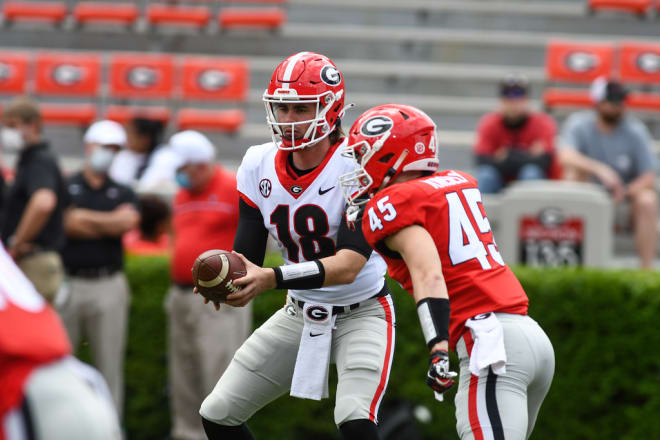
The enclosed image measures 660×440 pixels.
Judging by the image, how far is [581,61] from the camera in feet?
34.6

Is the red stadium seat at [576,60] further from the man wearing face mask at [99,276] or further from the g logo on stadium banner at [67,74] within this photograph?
the man wearing face mask at [99,276]

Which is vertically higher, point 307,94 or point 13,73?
point 307,94

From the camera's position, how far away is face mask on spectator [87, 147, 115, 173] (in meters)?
6.74

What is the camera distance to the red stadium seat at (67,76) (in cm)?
1131

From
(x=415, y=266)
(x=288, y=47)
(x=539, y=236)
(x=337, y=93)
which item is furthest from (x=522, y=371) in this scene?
(x=288, y=47)

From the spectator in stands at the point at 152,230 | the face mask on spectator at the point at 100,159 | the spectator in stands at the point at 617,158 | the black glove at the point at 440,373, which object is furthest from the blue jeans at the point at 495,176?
the black glove at the point at 440,373

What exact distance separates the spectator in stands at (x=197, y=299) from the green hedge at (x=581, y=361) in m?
0.33

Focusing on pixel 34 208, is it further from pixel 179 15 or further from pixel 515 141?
pixel 179 15

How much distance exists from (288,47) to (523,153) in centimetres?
457

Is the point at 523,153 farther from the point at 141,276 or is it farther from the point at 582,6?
the point at 582,6

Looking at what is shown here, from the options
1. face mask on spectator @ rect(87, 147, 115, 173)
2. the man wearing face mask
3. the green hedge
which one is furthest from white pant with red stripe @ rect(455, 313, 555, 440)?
face mask on spectator @ rect(87, 147, 115, 173)

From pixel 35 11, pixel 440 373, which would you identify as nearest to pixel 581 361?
pixel 440 373

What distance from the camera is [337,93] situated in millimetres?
3746

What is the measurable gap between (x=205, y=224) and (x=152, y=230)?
134 cm
